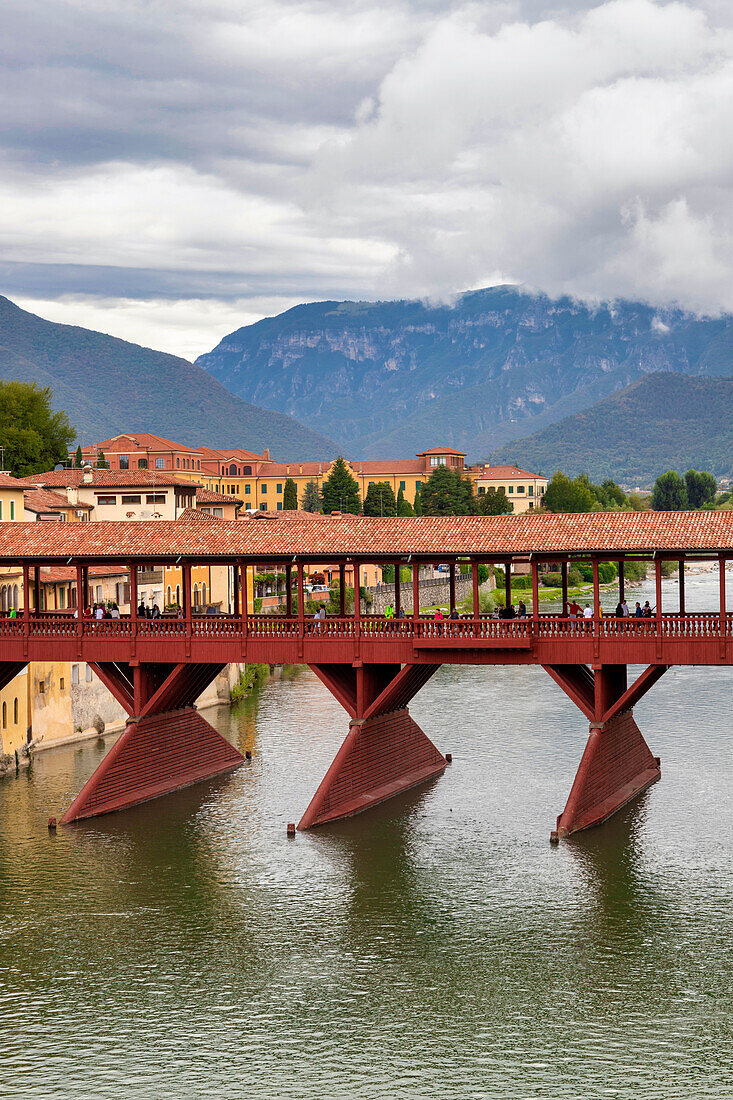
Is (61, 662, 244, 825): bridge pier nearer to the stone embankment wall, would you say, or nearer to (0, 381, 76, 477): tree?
(0, 381, 76, 477): tree

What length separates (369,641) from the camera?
4378 cm

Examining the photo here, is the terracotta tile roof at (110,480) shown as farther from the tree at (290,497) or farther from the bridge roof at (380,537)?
the tree at (290,497)

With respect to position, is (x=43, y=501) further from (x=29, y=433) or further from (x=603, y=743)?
(x=603, y=743)

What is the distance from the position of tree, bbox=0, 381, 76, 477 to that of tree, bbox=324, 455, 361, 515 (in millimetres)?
58966

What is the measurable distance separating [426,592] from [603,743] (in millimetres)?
84054

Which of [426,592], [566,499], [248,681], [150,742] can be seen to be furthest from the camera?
[566,499]

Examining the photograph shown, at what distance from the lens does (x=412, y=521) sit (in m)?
45.2

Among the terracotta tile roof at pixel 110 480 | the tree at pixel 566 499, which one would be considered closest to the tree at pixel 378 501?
the tree at pixel 566 499

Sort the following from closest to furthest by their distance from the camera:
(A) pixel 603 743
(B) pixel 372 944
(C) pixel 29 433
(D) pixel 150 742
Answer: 1. (B) pixel 372 944
2. (A) pixel 603 743
3. (D) pixel 150 742
4. (C) pixel 29 433

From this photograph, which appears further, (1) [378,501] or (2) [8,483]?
(1) [378,501]

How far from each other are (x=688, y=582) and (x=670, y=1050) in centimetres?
14170

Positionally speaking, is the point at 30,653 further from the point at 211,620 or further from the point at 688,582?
the point at 688,582

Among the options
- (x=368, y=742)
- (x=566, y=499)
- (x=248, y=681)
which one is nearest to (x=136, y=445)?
(x=566, y=499)

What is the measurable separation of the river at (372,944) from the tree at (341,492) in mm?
116054
